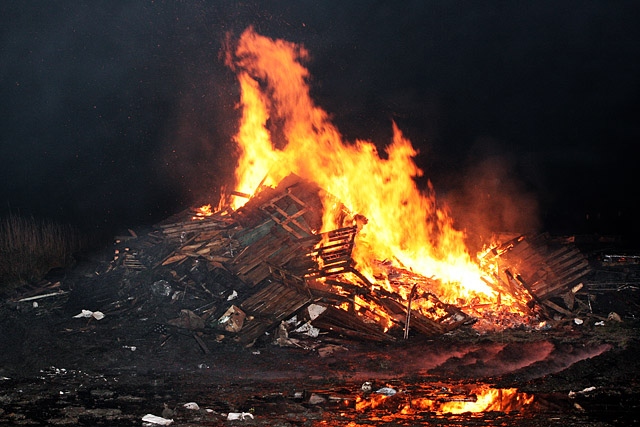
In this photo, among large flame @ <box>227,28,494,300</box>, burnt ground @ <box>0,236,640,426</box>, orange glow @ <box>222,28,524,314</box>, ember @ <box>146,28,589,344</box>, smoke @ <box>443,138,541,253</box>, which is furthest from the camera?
smoke @ <box>443,138,541,253</box>

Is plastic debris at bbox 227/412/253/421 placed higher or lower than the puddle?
lower

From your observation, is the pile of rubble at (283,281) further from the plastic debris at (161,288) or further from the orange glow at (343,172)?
the orange glow at (343,172)

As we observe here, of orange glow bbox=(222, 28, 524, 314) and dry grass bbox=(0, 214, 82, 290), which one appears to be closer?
orange glow bbox=(222, 28, 524, 314)

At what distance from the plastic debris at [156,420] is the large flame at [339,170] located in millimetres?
6802

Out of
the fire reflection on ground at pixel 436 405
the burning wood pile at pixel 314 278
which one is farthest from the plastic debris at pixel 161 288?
the fire reflection on ground at pixel 436 405

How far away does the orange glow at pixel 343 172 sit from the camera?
1369cm

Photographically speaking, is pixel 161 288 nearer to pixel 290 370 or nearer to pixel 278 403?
pixel 290 370

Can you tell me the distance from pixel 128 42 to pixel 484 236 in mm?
13661

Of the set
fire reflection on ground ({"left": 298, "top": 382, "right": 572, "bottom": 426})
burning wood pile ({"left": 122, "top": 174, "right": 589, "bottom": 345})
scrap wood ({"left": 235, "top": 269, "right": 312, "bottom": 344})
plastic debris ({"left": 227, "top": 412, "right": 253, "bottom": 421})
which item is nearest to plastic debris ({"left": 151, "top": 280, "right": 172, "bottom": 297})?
burning wood pile ({"left": 122, "top": 174, "right": 589, "bottom": 345})

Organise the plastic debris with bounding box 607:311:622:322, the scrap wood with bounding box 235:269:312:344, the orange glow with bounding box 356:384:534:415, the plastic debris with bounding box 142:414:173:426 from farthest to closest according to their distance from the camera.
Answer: the plastic debris with bounding box 607:311:622:322 < the scrap wood with bounding box 235:269:312:344 < the orange glow with bounding box 356:384:534:415 < the plastic debris with bounding box 142:414:173:426

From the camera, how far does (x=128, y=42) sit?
19.3 metres

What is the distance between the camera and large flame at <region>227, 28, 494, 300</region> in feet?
45.3

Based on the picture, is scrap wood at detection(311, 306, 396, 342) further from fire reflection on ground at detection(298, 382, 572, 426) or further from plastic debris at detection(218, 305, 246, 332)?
fire reflection on ground at detection(298, 382, 572, 426)

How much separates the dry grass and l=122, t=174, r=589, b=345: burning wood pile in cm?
256
